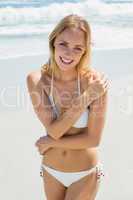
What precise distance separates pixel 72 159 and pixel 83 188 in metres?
0.16

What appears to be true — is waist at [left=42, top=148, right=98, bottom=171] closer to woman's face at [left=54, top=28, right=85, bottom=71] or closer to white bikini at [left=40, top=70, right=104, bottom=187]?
white bikini at [left=40, top=70, right=104, bottom=187]

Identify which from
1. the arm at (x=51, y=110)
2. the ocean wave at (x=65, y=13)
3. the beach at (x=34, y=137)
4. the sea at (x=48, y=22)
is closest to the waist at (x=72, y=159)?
the arm at (x=51, y=110)

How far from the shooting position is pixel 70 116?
8.36 ft

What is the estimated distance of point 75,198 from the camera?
2.65 metres

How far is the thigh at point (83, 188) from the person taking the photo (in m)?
2.65

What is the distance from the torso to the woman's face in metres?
0.12

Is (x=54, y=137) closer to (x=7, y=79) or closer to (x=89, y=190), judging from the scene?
(x=89, y=190)

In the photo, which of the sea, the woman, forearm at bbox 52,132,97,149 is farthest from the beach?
the sea

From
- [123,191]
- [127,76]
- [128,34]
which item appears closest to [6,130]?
[123,191]

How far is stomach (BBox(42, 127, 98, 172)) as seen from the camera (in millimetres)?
2662

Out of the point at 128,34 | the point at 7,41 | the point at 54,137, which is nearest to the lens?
the point at 54,137

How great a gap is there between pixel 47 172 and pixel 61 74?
1.68 feet

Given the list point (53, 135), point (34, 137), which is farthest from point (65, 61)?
point (34, 137)

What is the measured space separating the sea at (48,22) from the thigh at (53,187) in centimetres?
519
